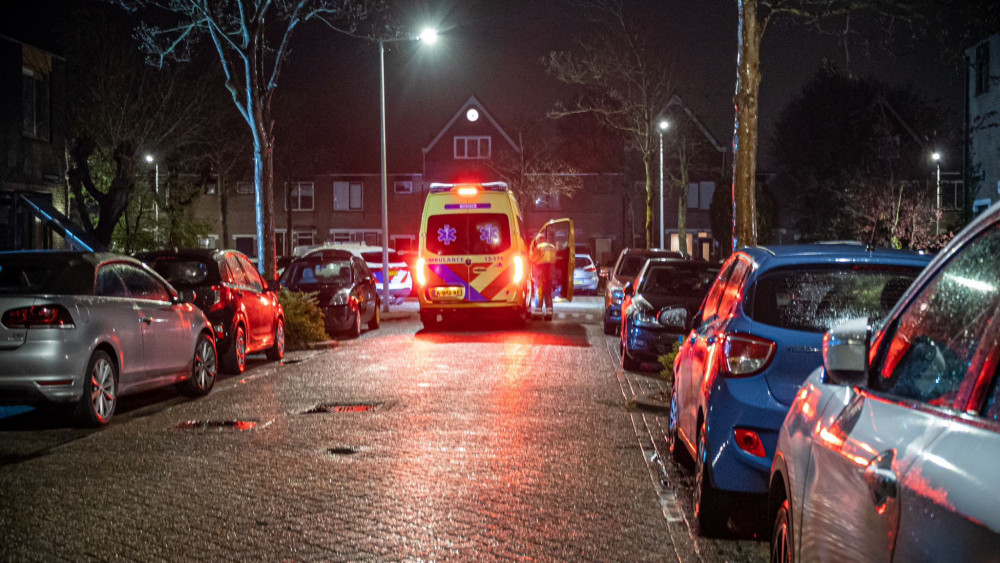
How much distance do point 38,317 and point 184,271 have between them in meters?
5.13

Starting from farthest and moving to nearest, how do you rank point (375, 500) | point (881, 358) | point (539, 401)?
point (539, 401) → point (375, 500) → point (881, 358)

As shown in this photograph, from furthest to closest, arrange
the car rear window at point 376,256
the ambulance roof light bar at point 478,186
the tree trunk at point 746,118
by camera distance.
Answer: the car rear window at point 376,256 < the ambulance roof light bar at point 478,186 < the tree trunk at point 746,118

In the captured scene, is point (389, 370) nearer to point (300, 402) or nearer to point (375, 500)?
point (300, 402)

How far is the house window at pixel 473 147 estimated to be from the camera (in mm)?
64062

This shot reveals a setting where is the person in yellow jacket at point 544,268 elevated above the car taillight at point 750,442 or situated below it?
above

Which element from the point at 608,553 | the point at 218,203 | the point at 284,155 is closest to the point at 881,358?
the point at 608,553

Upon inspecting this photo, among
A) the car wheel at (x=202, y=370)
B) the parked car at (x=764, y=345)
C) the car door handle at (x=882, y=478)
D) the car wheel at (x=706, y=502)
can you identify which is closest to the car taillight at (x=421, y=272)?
the car wheel at (x=202, y=370)

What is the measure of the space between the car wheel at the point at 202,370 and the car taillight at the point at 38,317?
2.63 meters

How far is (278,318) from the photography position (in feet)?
55.1

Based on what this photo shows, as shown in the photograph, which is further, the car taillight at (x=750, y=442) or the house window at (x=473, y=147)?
the house window at (x=473, y=147)

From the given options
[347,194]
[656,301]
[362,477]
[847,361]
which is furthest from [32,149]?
[347,194]

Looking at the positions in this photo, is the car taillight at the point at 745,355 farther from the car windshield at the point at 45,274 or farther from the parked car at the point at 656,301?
the parked car at the point at 656,301

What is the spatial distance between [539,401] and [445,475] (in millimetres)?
3977

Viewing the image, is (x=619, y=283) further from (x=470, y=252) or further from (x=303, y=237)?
(x=303, y=237)
